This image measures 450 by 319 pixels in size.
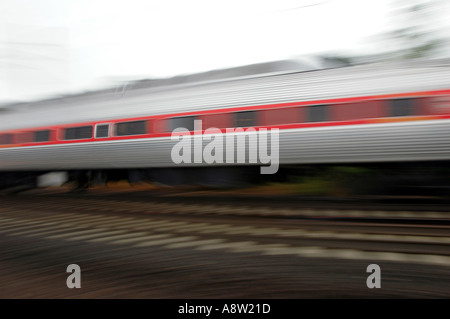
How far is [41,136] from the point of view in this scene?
8.16 meters

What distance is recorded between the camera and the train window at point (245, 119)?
19.7 ft

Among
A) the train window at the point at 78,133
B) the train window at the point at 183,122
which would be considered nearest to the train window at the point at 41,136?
the train window at the point at 78,133

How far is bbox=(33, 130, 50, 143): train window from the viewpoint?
26.5 feet

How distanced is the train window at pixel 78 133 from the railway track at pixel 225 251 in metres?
2.91

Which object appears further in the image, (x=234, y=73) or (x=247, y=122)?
(x=234, y=73)

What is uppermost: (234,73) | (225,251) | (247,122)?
(234,73)

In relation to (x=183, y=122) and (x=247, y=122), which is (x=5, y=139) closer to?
(x=183, y=122)

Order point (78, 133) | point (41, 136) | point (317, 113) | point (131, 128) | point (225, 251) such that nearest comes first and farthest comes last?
1. point (225, 251)
2. point (317, 113)
3. point (131, 128)
4. point (78, 133)
5. point (41, 136)

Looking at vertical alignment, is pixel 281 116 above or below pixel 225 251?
above

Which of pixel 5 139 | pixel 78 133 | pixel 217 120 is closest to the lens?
pixel 217 120

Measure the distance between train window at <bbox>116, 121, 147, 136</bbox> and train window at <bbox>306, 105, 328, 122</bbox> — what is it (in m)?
3.35

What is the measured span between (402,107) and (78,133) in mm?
6667

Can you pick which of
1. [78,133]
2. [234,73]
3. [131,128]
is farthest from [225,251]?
[78,133]
